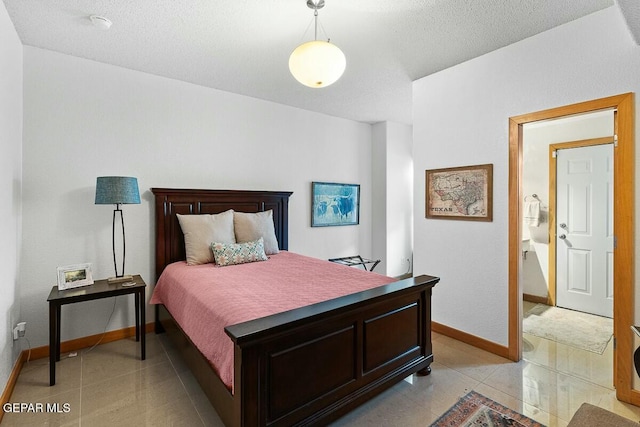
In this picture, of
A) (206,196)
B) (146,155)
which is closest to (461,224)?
(206,196)

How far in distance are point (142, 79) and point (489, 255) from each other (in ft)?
12.2

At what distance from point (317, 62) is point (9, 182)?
2297mm

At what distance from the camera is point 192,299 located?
7.34 ft

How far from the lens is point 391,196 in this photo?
512cm

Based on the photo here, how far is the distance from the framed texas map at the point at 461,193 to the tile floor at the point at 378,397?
1.23m

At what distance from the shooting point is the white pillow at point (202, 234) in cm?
306

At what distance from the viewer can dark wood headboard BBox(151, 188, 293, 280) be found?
3.20 meters

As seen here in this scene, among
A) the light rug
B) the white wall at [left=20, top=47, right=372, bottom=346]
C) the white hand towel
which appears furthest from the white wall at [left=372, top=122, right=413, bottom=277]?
the light rug

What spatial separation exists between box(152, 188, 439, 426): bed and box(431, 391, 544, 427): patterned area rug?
1.14ft

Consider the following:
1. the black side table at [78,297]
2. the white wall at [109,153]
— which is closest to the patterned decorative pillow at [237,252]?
the black side table at [78,297]

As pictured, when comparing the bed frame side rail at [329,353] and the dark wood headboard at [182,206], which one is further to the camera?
the dark wood headboard at [182,206]

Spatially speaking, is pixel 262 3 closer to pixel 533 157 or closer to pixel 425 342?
pixel 425 342

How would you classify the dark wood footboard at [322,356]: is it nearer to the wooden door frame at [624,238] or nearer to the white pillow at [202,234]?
the white pillow at [202,234]

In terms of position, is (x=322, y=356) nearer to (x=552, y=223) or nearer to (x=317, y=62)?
(x=317, y=62)
